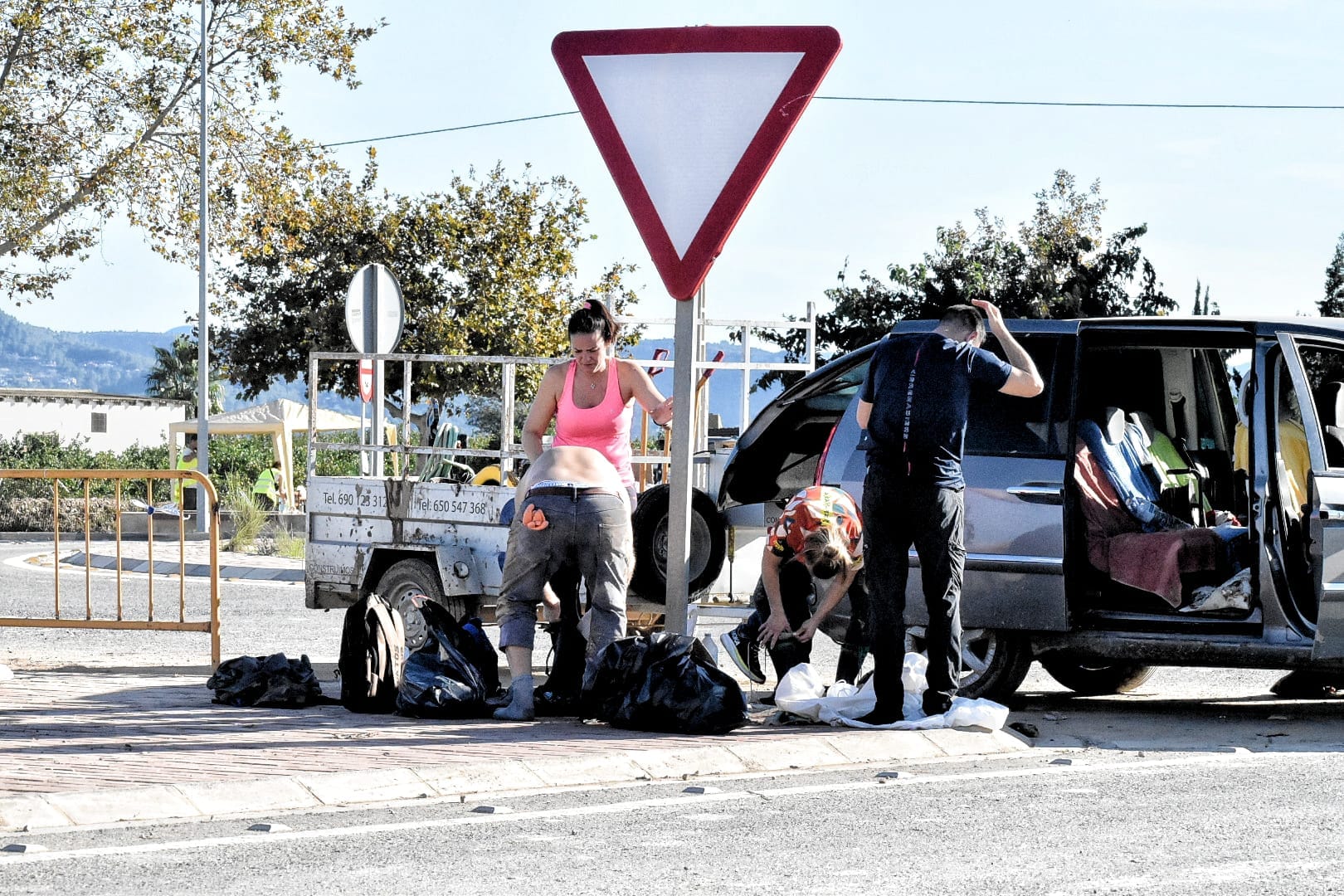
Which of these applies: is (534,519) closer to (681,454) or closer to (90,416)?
(681,454)

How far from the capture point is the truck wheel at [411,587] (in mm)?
10828

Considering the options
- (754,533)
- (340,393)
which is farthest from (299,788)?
(340,393)

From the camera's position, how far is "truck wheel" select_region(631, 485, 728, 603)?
9.75 m

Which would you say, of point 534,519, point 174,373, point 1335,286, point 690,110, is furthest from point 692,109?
point 174,373

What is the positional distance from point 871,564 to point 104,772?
319 centimetres

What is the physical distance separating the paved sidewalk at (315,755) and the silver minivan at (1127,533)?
0.99 meters

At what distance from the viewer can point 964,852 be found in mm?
5293

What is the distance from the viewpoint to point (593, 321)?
7793mm

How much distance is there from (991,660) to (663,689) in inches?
78.9

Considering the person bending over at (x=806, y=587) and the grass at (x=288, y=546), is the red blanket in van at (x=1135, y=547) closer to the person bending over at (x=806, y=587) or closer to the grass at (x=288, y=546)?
the person bending over at (x=806, y=587)

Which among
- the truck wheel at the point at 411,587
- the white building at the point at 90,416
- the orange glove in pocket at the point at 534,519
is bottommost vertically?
the truck wheel at the point at 411,587

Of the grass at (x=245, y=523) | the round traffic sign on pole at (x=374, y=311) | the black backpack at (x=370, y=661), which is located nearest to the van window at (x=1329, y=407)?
the black backpack at (x=370, y=661)

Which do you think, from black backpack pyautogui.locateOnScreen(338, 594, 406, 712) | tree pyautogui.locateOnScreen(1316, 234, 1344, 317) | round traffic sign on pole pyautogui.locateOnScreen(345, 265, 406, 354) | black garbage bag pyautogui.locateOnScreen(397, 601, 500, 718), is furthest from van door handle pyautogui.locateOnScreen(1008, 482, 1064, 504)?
tree pyautogui.locateOnScreen(1316, 234, 1344, 317)

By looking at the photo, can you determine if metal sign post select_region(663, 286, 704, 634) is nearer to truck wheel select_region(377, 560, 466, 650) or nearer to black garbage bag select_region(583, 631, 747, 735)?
black garbage bag select_region(583, 631, 747, 735)
